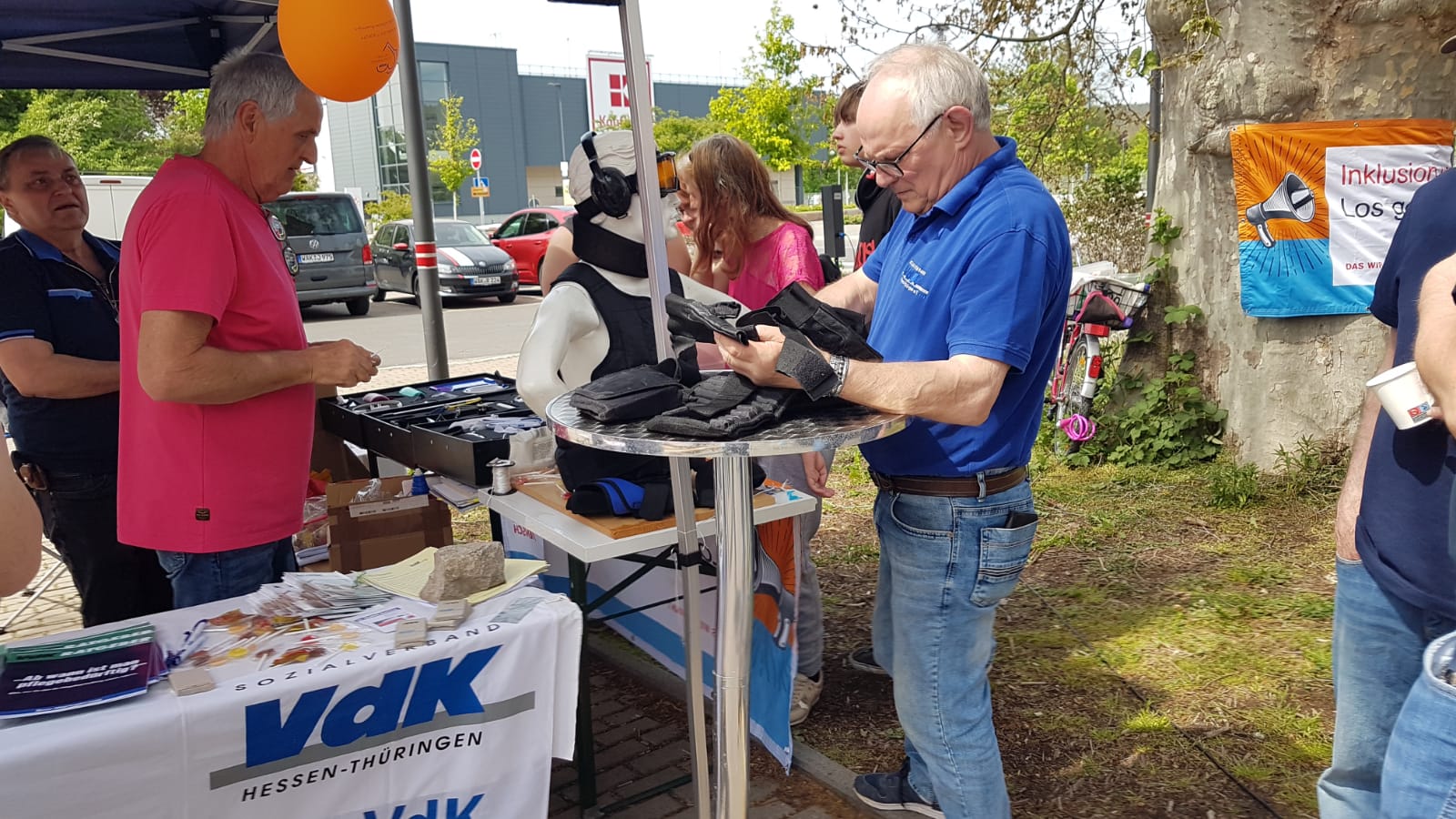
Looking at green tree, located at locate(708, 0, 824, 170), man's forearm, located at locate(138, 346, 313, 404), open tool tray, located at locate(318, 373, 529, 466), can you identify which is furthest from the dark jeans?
green tree, located at locate(708, 0, 824, 170)

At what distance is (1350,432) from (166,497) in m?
5.48

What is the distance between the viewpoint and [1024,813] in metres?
2.85

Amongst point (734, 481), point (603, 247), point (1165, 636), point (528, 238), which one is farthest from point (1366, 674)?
point (528, 238)

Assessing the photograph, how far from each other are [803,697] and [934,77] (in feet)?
7.28

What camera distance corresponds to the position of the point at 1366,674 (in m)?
1.90

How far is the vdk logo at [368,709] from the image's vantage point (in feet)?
5.71

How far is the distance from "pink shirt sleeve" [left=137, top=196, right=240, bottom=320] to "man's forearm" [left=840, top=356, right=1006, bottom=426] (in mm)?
1429

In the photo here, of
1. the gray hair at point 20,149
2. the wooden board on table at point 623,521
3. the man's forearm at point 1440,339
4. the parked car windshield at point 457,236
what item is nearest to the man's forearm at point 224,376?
the wooden board on table at point 623,521

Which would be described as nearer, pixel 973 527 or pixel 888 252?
pixel 973 527

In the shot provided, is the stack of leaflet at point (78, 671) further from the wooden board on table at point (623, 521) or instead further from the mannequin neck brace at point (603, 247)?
the mannequin neck brace at point (603, 247)

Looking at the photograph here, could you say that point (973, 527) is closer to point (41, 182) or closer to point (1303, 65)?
point (41, 182)

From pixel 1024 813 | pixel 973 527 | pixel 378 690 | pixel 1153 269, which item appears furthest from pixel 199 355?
pixel 1153 269

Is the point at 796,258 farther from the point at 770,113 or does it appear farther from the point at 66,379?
the point at 770,113

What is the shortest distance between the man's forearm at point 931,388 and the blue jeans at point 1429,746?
750 millimetres
